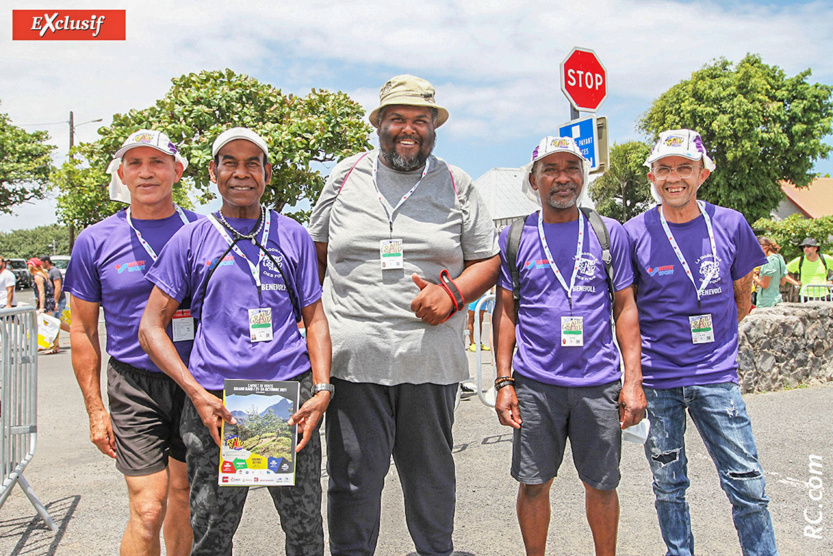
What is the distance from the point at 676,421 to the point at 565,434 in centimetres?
55

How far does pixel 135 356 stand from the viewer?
2.75 metres

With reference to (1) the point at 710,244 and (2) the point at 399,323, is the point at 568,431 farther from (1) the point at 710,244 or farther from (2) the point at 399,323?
(1) the point at 710,244

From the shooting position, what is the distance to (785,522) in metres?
3.71

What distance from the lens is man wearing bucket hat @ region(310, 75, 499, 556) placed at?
2.66 metres

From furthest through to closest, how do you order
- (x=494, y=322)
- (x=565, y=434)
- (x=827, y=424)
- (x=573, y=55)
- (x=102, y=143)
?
(x=102, y=143), (x=573, y=55), (x=827, y=424), (x=494, y=322), (x=565, y=434)

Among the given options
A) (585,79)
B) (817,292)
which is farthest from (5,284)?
(817,292)

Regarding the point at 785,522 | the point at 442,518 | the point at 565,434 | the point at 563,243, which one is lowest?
the point at 785,522

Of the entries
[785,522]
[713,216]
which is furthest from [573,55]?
[785,522]

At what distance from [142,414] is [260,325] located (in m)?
0.82

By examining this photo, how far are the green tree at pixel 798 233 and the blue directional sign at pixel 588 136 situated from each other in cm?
1530

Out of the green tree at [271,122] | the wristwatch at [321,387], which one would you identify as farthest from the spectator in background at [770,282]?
the wristwatch at [321,387]

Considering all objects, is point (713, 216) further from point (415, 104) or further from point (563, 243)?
point (415, 104)

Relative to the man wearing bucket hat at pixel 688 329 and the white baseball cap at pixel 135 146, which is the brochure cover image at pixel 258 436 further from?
the man wearing bucket hat at pixel 688 329

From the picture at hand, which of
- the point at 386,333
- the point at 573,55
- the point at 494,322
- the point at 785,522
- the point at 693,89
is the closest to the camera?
the point at 386,333
